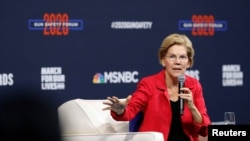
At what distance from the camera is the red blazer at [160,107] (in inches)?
136

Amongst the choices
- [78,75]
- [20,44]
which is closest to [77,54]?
[78,75]

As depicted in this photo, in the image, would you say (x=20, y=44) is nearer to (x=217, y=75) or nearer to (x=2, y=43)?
(x=2, y=43)

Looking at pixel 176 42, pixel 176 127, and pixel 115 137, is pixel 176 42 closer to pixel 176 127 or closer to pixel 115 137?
pixel 176 127

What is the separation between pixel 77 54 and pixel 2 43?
2.18 ft

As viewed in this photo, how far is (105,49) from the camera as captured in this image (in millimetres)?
5410

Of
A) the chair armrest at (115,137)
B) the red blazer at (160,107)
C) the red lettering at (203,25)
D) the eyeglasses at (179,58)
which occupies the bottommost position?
the chair armrest at (115,137)

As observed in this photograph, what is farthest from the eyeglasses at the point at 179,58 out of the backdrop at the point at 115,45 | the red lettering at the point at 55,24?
the red lettering at the point at 55,24

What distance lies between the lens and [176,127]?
11.4ft

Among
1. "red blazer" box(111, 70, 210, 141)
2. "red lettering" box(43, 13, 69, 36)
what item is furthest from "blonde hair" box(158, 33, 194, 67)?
"red lettering" box(43, 13, 69, 36)

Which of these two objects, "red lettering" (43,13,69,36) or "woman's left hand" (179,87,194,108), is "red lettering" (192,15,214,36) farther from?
"woman's left hand" (179,87,194,108)

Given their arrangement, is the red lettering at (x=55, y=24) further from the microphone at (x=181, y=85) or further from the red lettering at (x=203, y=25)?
the microphone at (x=181, y=85)

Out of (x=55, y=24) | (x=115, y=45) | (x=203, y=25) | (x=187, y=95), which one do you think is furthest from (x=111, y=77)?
(x=187, y=95)

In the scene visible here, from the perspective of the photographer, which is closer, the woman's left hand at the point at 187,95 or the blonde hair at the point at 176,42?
the woman's left hand at the point at 187,95

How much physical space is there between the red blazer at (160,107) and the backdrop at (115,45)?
1.59 metres
